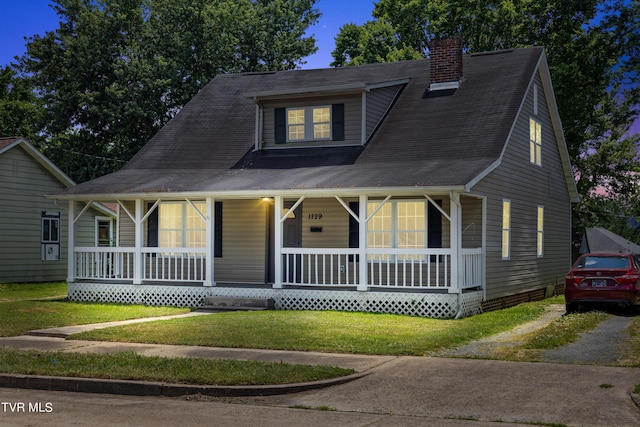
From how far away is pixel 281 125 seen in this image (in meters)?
24.2

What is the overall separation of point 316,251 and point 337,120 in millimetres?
5210

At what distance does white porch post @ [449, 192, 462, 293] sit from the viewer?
18281mm

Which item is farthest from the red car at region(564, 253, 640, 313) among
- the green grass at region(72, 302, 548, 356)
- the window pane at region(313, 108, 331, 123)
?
the window pane at region(313, 108, 331, 123)

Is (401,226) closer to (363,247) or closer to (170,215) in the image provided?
(363,247)

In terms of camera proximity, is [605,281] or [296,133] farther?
[296,133]

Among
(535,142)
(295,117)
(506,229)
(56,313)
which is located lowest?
(56,313)

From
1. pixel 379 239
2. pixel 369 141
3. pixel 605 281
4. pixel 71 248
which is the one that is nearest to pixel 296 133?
pixel 369 141

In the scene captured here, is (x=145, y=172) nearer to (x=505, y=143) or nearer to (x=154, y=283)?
(x=154, y=283)

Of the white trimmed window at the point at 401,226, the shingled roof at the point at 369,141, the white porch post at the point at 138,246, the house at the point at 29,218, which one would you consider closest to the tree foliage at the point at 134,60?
the house at the point at 29,218

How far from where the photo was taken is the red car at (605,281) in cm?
1802

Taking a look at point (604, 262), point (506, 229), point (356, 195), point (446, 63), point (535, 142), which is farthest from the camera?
point (535, 142)

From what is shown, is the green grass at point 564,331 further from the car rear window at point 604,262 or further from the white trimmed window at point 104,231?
the white trimmed window at point 104,231

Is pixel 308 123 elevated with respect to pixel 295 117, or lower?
lower

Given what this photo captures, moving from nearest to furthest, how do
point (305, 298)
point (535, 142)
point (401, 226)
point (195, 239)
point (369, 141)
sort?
point (305, 298), point (401, 226), point (369, 141), point (195, 239), point (535, 142)
